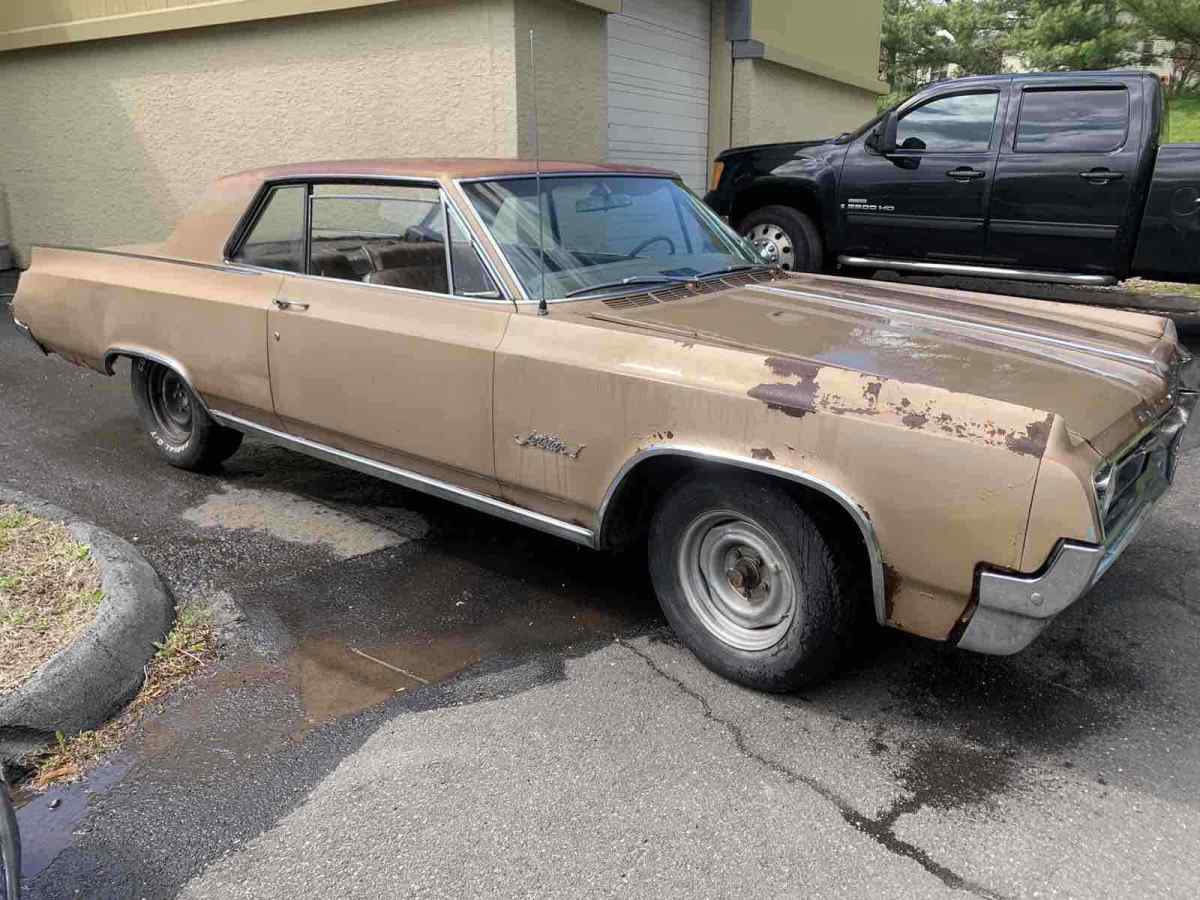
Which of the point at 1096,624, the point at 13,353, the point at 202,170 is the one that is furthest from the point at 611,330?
the point at 202,170

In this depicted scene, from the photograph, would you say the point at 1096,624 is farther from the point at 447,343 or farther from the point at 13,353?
the point at 13,353

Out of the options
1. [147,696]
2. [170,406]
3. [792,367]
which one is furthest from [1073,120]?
[147,696]

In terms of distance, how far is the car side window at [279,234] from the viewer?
425cm

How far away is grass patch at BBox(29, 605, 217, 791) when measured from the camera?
2.71 meters

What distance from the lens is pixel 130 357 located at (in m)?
4.86

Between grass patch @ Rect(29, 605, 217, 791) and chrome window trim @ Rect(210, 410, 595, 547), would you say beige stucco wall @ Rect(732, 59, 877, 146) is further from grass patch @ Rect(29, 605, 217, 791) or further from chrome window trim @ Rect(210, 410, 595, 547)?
grass patch @ Rect(29, 605, 217, 791)

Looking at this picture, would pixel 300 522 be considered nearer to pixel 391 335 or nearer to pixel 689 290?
pixel 391 335

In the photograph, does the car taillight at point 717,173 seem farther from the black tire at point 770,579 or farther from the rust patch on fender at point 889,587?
the rust patch on fender at point 889,587

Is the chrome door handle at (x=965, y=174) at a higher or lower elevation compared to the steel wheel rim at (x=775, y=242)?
higher

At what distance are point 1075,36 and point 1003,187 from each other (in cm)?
2471

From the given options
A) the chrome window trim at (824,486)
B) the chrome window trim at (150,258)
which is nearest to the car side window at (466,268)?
the chrome window trim at (824,486)

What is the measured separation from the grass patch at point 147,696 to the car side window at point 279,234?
1.59 metres

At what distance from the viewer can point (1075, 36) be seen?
90.0 ft

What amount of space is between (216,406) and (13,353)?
4559 millimetres
